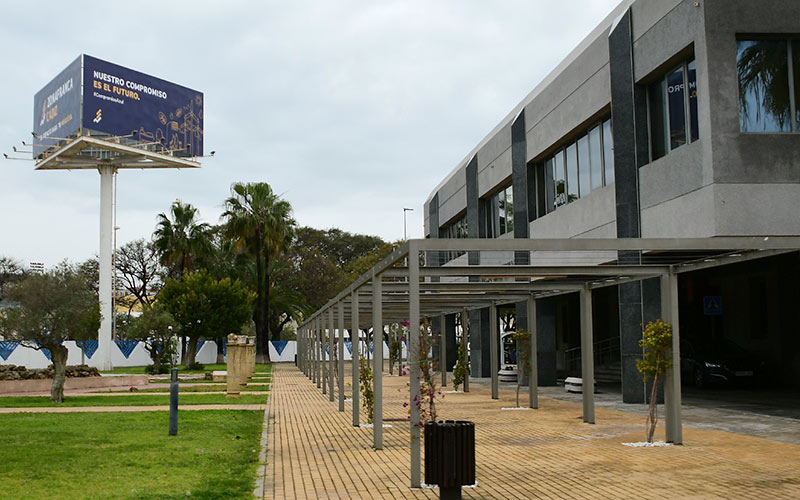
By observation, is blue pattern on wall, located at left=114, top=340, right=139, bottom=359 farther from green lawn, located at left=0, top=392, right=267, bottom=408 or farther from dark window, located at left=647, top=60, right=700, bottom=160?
dark window, located at left=647, top=60, right=700, bottom=160

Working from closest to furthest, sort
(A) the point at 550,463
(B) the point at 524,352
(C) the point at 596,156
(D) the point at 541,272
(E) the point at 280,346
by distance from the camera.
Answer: (A) the point at 550,463
(D) the point at 541,272
(B) the point at 524,352
(C) the point at 596,156
(E) the point at 280,346

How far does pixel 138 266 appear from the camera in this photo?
68.6m

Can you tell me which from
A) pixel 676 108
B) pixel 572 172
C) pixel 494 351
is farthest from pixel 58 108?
pixel 676 108

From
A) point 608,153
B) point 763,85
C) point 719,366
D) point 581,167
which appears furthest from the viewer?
point 719,366

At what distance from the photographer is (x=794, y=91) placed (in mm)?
15711

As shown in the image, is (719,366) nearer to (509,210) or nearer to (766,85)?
(509,210)

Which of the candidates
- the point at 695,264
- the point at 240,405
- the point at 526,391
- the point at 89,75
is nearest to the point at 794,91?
the point at 695,264

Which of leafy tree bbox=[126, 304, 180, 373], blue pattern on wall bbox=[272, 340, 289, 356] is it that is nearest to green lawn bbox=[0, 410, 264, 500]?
leafy tree bbox=[126, 304, 180, 373]

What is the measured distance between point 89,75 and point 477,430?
40038 millimetres

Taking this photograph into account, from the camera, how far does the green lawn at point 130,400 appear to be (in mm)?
22375

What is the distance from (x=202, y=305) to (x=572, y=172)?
3300 cm

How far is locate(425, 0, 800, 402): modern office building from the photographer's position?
15133 mm

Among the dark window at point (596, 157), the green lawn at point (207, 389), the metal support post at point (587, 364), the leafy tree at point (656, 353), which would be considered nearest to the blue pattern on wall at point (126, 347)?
the green lawn at point (207, 389)

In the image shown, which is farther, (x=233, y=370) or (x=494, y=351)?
(x=233, y=370)
